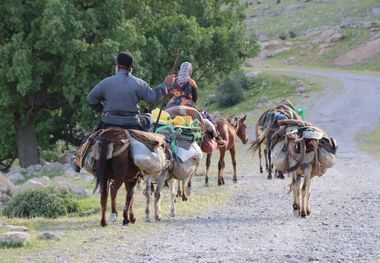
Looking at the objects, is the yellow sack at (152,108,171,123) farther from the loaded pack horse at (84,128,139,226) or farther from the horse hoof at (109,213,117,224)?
the horse hoof at (109,213,117,224)

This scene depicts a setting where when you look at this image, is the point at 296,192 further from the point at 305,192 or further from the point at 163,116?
the point at 163,116

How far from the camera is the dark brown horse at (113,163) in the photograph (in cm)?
1212

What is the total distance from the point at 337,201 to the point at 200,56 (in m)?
16.8

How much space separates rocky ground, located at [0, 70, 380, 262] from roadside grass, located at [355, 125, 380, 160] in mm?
8515

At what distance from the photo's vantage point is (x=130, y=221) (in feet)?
42.2

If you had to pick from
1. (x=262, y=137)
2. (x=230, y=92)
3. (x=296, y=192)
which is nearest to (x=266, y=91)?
(x=230, y=92)

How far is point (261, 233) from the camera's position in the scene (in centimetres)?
1181

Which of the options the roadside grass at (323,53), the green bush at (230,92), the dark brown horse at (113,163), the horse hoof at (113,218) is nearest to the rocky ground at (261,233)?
the horse hoof at (113,218)

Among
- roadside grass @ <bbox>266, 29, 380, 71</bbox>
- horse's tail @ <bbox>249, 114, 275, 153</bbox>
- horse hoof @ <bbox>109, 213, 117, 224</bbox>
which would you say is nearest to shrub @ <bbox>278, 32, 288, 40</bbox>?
roadside grass @ <bbox>266, 29, 380, 71</bbox>

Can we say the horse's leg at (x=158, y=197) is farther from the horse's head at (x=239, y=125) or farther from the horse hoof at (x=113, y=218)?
the horse's head at (x=239, y=125)

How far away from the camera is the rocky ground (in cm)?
1002

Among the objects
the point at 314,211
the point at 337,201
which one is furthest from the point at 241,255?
the point at 337,201

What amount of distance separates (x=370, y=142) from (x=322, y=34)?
37.7 m

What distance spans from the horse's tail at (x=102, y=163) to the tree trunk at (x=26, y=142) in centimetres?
1663
